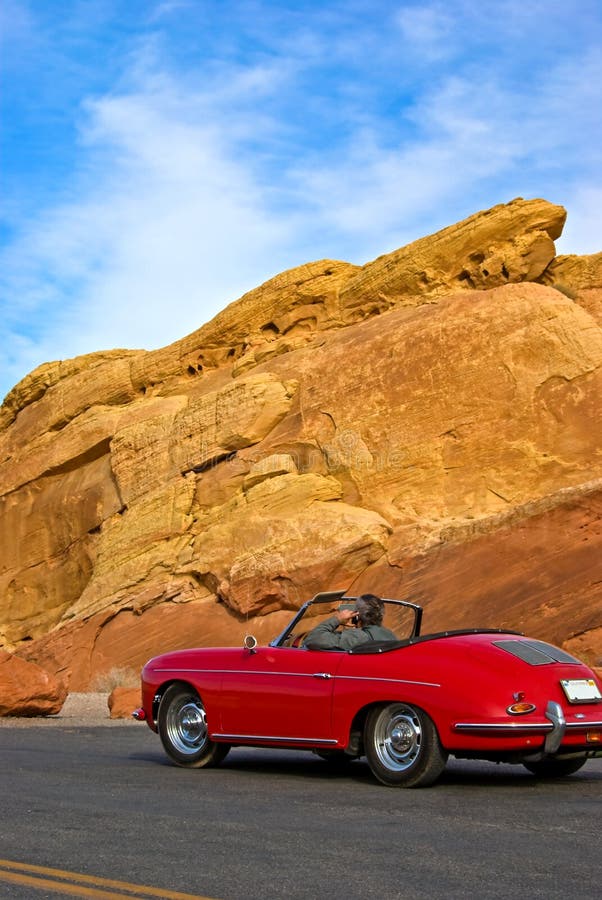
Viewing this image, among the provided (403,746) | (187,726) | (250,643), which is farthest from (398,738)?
(187,726)

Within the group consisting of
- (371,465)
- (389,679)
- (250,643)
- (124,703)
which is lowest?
(124,703)

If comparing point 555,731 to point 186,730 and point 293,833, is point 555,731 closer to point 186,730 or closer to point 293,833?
point 293,833

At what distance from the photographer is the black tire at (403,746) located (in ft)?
26.7

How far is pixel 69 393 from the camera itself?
143 ft

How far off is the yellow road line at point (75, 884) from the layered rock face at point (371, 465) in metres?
16.4

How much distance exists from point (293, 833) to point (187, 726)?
3806 mm

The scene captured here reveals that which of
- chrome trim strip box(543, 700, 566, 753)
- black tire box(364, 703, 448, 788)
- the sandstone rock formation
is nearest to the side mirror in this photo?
black tire box(364, 703, 448, 788)

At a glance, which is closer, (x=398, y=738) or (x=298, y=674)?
(x=398, y=738)

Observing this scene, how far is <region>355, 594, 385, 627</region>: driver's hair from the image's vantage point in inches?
Answer: 373

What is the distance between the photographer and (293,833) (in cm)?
634

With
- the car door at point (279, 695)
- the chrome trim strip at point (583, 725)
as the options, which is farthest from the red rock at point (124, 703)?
the chrome trim strip at point (583, 725)

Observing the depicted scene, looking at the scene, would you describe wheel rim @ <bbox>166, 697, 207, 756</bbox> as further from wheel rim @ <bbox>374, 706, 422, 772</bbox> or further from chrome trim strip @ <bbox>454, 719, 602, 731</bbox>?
chrome trim strip @ <bbox>454, 719, 602, 731</bbox>

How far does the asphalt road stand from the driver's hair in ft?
4.33

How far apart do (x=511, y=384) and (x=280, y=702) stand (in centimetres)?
2092
